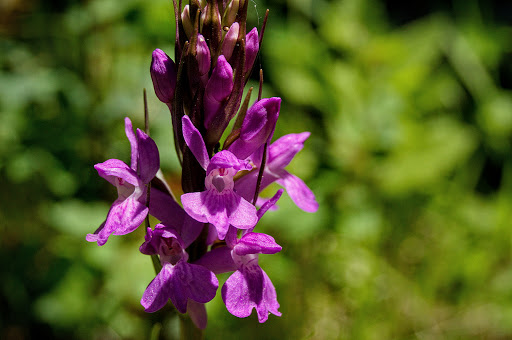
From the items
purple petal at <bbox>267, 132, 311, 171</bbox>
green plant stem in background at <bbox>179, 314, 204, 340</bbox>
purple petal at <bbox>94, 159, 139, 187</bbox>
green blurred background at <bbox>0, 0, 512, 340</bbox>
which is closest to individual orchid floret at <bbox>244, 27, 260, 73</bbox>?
purple petal at <bbox>267, 132, 311, 171</bbox>

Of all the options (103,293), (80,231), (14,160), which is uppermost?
(14,160)

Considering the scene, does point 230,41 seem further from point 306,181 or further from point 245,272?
point 306,181

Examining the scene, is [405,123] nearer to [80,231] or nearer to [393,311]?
[393,311]

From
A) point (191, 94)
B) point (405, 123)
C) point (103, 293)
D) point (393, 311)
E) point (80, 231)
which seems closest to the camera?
point (191, 94)

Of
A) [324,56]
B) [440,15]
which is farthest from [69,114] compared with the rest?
[440,15]

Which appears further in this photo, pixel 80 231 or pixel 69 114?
pixel 69 114

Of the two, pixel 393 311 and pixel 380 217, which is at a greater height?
pixel 380 217

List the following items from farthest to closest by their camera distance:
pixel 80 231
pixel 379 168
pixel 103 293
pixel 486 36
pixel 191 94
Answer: pixel 486 36, pixel 379 168, pixel 103 293, pixel 80 231, pixel 191 94

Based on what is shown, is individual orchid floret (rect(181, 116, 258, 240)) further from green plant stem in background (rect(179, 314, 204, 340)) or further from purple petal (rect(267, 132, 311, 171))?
green plant stem in background (rect(179, 314, 204, 340))
